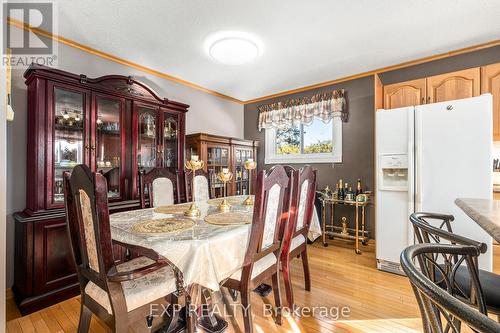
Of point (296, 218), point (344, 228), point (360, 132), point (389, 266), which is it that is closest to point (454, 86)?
point (360, 132)

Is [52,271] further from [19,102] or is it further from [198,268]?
[198,268]

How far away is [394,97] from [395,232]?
1.49 meters

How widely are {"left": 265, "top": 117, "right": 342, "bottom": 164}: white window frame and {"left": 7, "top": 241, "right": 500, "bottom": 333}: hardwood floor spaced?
1.66m

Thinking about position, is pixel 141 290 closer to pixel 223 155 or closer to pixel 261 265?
pixel 261 265

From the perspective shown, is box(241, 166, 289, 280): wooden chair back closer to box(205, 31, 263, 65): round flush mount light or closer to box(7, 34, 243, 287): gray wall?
box(205, 31, 263, 65): round flush mount light

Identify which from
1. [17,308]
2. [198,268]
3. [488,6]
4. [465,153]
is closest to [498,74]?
[488,6]

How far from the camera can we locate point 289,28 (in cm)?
222

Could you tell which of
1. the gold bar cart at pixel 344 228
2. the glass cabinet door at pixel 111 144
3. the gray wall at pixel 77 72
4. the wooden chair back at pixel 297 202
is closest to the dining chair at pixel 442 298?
the wooden chair back at pixel 297 202

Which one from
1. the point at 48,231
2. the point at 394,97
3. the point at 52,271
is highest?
the point at 394,97

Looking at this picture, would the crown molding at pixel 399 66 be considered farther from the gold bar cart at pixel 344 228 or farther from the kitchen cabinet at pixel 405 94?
the gold bar cart at pixel 344 228

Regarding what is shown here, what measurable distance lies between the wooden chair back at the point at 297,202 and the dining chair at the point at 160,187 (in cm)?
123

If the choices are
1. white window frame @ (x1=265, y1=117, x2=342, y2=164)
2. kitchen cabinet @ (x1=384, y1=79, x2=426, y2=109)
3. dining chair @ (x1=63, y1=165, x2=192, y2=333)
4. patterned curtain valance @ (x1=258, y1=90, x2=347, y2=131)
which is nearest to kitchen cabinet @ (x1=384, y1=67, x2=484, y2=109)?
kitchen cabinet @ (x1=384, y1=79, x2=426, y2=109)

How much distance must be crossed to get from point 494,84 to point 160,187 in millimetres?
3393

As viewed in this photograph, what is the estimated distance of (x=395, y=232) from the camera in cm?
245
